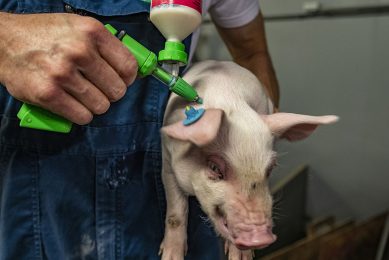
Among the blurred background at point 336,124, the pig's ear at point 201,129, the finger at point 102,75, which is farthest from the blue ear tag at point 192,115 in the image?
the blurred background at point 336,124

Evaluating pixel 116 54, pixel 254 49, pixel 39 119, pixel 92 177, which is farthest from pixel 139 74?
pixel 254 49

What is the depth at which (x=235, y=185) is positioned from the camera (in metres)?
0.80

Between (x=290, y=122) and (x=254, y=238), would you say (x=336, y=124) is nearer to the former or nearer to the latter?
(x=290, y=122)

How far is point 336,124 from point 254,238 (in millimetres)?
1423

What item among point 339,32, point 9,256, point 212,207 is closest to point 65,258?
point 9,256

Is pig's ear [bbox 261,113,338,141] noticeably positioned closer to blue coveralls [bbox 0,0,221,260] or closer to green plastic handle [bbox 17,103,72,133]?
A: blue coveralls [bbox 0,0,221,260]

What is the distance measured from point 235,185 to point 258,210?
0.06 metres

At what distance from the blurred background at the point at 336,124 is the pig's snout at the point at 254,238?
932 millimetres

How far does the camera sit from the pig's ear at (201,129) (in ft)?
2.39

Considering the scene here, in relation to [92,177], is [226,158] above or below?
above

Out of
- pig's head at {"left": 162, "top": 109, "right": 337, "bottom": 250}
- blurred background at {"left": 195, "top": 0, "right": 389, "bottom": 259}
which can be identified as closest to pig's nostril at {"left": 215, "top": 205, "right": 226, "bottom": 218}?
pig's head at {"left": 162, "top": 109, "right": 337, "bottom": 250}

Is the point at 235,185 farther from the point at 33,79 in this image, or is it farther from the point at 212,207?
the point at 33,79

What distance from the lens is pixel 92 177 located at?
925mm

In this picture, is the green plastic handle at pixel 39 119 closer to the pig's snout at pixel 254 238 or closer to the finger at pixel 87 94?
the finger at pixel 87 94
